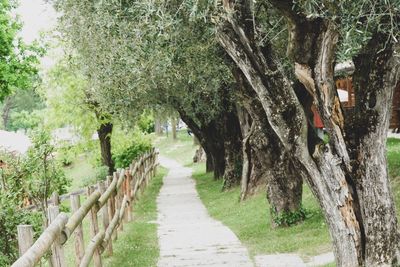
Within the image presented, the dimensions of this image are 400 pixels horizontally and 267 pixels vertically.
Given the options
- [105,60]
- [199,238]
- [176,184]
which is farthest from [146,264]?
[176,184]

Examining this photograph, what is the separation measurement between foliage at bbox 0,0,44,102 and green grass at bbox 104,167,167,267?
11.6m

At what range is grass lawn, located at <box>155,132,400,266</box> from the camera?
9.77 m

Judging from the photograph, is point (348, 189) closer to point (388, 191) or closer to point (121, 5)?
point (388, 191)

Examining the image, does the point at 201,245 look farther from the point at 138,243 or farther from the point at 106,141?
Answer: the point at 106,141

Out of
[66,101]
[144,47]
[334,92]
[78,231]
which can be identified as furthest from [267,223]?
[66,101]

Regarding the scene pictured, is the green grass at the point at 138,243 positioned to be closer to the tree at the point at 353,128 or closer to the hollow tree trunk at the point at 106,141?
the tree at the point at 353,128

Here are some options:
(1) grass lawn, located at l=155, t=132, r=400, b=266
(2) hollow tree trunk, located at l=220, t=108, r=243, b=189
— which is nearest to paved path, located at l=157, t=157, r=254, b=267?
(1) grass lawn, located at l=155, t=132, r=400, b=266

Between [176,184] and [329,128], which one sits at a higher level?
[329,128]

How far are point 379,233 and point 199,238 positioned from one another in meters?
5.32

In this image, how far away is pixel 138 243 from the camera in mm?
11531

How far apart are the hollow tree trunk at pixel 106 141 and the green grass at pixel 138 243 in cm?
1116

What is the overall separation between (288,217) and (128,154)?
28.6 meters

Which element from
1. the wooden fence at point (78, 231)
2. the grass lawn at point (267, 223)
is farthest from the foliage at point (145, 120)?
the wooden fence at point (78, 231)

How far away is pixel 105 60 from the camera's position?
12.3 m
